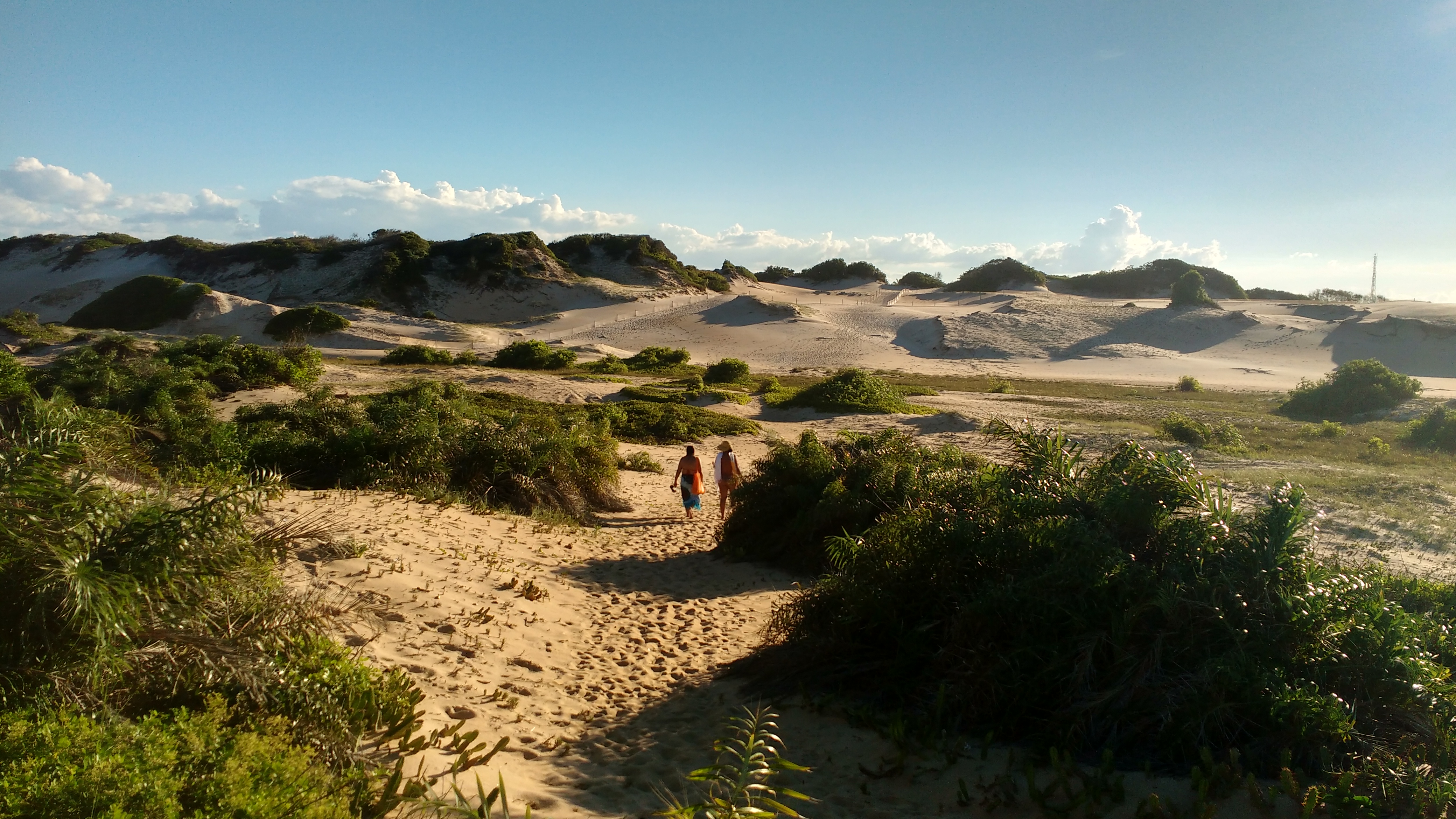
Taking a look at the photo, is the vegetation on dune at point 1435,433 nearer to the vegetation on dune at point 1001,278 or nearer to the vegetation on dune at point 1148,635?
the vegetation on dune at point 1148,635

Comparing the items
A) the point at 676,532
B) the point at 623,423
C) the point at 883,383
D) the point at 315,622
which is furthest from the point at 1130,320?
the point at 315,622

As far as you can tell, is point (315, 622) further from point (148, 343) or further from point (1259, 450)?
point (148, 343)

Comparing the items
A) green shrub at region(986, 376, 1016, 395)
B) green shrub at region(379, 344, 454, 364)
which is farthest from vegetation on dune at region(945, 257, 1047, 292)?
green shrub at region(379, 344, 454, 364)

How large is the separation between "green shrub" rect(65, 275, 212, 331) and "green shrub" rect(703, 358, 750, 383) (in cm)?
2415

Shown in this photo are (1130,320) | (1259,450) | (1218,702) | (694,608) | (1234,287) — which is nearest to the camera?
(1218,702)

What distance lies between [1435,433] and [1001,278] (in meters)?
52.8

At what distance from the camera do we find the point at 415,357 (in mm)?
27297

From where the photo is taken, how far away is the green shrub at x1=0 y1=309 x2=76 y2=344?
82.3 feet

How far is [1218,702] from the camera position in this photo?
3.34 meters

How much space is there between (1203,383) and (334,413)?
30533mm

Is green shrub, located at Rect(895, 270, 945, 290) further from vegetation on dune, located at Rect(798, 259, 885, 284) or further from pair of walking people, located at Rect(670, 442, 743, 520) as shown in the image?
pair of walking people, located at Rect(670, 442, 743, 520)

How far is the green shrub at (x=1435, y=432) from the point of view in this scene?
14086 mm

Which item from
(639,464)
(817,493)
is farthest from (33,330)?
(817,493)

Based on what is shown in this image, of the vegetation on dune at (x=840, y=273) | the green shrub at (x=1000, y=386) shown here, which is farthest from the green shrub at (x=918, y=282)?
the green shrub at (x=1000, y=386)
